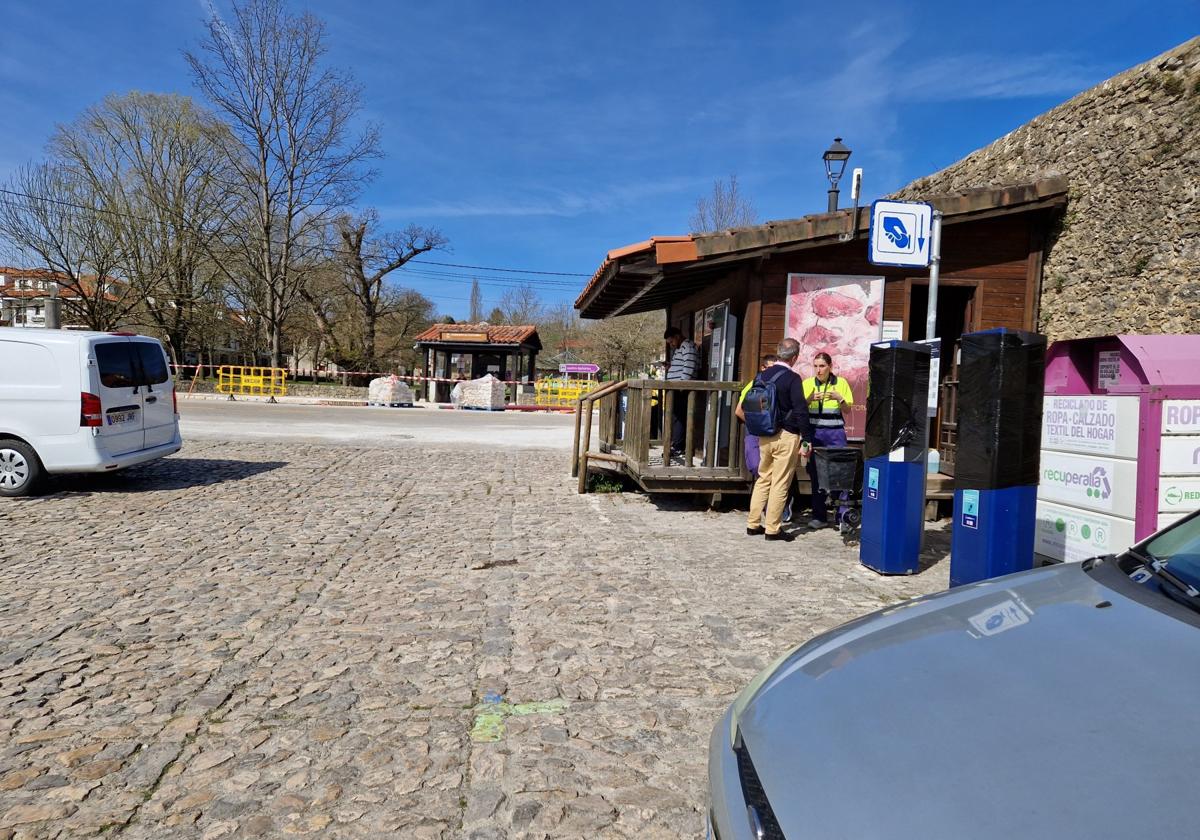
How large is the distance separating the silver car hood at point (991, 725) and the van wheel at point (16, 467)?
9.06 metres

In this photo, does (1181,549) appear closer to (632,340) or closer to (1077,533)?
(1077,533)

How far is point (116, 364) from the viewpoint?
858 centimetres

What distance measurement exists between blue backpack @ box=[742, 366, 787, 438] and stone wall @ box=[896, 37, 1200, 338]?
3927mm

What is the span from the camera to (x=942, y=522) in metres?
8.00

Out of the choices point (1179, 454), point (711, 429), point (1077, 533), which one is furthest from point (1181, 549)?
point (711, 429)

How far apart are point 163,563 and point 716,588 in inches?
164

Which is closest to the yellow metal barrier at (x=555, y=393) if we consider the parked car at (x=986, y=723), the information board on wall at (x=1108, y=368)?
the information board on wall at (x=1108, y=368)

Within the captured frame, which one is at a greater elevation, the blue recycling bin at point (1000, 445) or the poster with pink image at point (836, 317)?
the poster with pink image at point (836, 317)

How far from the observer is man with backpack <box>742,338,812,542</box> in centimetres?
657

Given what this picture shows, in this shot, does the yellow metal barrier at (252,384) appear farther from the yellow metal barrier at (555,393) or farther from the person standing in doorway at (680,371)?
the person standing in doorway at (680,371)

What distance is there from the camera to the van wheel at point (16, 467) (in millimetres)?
8203

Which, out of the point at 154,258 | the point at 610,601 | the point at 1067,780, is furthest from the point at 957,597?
the point at 154,258

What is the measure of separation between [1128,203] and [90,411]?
11115 millimetres

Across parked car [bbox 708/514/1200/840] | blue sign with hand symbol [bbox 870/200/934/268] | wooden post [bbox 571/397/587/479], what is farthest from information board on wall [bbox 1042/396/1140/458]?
wooden post [bbox 571/397/587/479]
